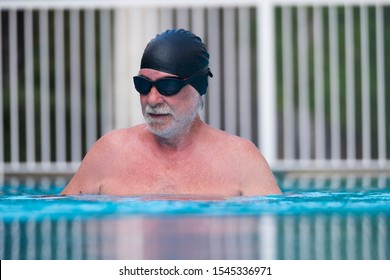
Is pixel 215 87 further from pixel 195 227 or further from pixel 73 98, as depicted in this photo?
pixel 195 227

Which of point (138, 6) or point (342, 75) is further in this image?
point (342, 75)

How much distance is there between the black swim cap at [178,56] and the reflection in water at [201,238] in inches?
36.0

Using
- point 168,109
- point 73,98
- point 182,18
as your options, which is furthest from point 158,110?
point 182,18

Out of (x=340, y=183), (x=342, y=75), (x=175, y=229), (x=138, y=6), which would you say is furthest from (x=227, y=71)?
(x=175, y=229)

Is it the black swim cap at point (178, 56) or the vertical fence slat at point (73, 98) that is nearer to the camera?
the black swim cap at point (178, 56)

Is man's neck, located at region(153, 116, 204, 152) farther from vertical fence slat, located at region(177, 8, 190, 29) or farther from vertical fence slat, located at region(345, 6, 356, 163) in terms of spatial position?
vertical fence slat, located at region(177, 8, 190, 29)

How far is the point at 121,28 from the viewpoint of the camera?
496 inches

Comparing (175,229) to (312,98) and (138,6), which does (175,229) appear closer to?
(138,6)

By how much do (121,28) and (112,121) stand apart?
111cm

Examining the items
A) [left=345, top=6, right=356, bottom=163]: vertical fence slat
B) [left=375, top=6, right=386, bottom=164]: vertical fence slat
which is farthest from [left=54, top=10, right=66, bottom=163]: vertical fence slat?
Result: [left=375, top=6, right=386, bottom=164]: vertical fence slat

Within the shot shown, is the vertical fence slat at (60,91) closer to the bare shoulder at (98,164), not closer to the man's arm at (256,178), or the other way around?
the bare shoulder at (98,164)

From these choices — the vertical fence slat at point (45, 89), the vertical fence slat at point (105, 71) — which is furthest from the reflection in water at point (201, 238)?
the vertical fence slat at point (105, 71)

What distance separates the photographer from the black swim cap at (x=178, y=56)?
18.0 ft

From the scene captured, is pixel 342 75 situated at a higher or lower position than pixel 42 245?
higher
